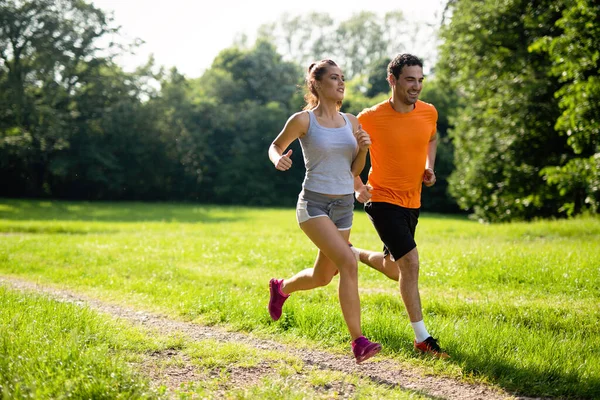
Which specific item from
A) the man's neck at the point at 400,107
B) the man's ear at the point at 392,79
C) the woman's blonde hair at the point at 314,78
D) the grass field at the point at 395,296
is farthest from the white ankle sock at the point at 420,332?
the man's ear at the point at 392,79

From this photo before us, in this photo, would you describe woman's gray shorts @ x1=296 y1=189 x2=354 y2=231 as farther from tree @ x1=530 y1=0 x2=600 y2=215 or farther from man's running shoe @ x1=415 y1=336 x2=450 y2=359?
tree @ x1=530 y1=0 x2=600 y2=215

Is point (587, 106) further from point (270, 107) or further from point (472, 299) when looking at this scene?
point (270, 107)

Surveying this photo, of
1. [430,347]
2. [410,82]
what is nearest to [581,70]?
[410,82]

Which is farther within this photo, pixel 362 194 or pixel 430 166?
pixel 430 166

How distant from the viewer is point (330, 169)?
5094mm

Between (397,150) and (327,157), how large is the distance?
895 millimetres

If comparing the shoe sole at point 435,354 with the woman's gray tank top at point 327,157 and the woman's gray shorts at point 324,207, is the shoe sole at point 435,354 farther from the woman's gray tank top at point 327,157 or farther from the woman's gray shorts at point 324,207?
the woman's gray tank top at point 327,157

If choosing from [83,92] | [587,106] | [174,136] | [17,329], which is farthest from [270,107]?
[17,329]

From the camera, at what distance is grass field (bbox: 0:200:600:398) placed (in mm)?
5078

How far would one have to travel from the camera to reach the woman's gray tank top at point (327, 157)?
16.7ft

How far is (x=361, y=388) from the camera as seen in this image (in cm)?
436

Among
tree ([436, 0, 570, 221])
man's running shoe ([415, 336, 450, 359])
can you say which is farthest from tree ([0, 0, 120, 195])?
man's running shoe ([415, 336, 450, 359])

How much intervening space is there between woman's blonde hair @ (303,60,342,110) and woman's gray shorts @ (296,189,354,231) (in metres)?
0.84

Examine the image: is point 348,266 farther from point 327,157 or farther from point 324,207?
point 327,157
